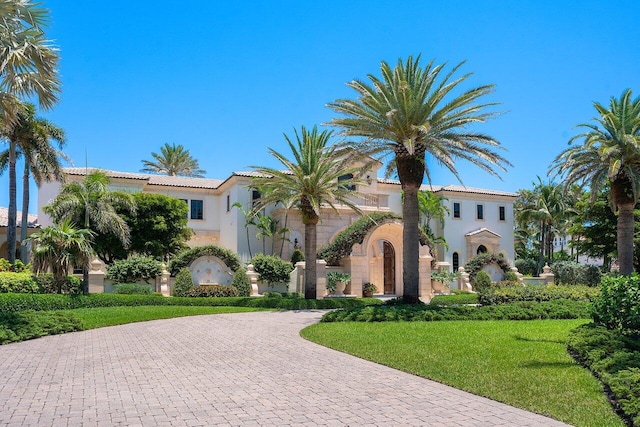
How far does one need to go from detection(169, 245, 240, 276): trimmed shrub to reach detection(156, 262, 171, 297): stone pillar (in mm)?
448

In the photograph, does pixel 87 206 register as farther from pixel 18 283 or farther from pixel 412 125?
pixel 412 125

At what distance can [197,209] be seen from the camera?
141 feet

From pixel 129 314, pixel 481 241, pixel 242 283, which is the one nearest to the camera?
pixel 129 314

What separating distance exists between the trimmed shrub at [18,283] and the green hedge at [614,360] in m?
20.6

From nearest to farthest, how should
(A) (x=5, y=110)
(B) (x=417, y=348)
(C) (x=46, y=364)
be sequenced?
(C) (x=46, y=364) → (B) (x=417, y=348) → (A) (x=5, y=110)

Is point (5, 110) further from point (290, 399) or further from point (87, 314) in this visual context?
point (290, 399)

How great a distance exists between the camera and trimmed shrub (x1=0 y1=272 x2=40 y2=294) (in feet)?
71.6

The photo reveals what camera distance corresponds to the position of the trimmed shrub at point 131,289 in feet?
89.7

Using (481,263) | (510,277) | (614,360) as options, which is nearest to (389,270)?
(481,263)

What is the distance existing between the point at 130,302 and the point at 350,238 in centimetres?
1319

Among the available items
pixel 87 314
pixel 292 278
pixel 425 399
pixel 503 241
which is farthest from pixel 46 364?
pixel 503 241

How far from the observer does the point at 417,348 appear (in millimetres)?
11914

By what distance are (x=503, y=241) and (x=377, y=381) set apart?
44.0 m

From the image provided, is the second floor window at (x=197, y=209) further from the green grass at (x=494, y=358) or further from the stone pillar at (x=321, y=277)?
the green grass at (x=494, y=358)
